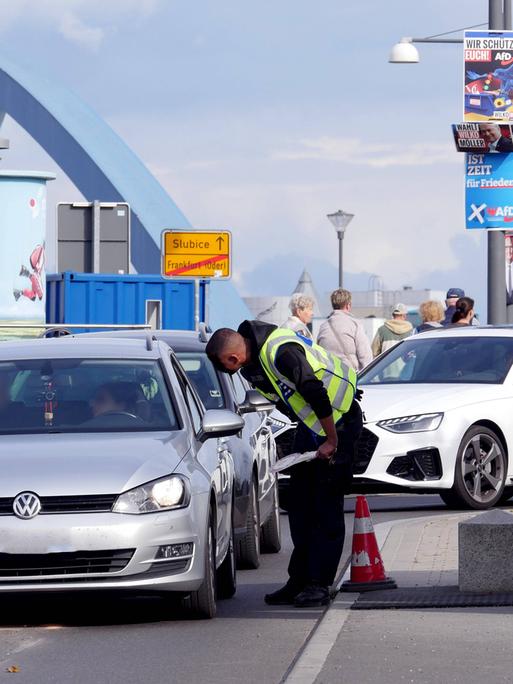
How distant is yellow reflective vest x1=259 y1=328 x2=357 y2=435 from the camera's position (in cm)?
989

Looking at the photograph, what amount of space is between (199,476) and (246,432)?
2707 millimetres

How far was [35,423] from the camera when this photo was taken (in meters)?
10.2

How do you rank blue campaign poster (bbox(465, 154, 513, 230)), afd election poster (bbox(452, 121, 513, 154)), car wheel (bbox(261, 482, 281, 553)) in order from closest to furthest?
1. car wheel (bbox(261, 482, 281, 553))
2. afd election poster (bbox(452, 121, 513, 154))
3. blue campaign poster (bbox(465, 154, 513, 230))

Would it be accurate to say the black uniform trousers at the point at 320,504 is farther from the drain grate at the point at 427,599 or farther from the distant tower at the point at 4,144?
the distant tower at the point at 4,144

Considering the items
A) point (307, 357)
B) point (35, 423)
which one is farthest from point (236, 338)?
point (35, 423)

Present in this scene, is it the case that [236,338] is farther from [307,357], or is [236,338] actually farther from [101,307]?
[101,307]

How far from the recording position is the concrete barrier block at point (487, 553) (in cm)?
1017

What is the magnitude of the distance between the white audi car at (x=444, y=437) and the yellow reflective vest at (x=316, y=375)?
509 centimetres

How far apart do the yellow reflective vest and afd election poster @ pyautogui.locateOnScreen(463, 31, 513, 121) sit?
40.9 ft

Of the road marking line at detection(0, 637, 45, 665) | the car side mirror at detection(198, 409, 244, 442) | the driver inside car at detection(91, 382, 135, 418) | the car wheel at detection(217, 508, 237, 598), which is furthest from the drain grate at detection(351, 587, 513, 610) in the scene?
the road marking line at detection(0, 637, 45, 665)

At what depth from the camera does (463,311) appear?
65.3ft

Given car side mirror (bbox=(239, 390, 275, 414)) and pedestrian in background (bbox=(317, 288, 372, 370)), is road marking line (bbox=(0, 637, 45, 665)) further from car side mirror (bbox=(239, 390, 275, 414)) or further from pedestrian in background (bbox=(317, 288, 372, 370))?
pedestrian in background (bbox=(317, 288, 372, 370))

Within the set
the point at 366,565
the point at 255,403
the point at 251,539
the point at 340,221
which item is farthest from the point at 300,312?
the point at 340,221

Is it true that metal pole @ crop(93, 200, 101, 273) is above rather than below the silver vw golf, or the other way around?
above
